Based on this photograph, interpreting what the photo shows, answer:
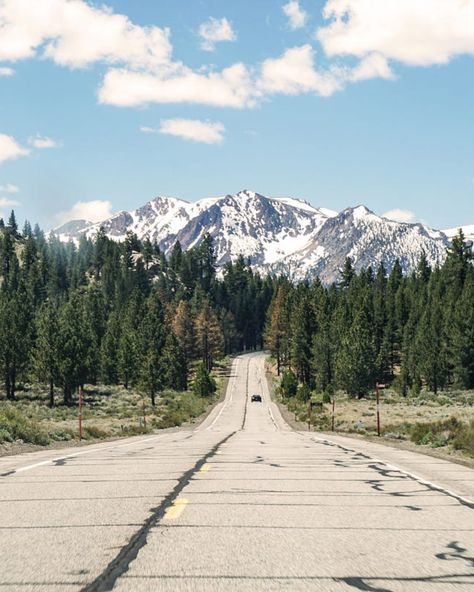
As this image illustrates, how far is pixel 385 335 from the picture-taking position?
114m

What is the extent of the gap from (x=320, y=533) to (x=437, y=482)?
5440mm

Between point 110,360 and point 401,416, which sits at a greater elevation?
point 110,360

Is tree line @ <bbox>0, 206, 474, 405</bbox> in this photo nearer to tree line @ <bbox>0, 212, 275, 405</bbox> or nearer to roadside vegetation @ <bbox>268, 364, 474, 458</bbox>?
tree line @ <bbox>0, 212, 275, 405</bbox>

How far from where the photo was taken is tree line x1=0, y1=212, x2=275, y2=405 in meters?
76.8

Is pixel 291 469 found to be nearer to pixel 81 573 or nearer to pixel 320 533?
pixel 320 533

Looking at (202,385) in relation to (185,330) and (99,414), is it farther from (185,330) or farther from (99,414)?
(185,330)

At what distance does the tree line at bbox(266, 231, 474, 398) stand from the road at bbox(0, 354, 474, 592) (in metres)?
68.4

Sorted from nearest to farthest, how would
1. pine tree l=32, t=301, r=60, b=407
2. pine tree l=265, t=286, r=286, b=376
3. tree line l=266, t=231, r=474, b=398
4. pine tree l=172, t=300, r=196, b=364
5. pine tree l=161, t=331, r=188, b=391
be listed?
pine tree l=32, t=301, r=60, b=407
tree line l=266, t=231, r=474, b=398
pine tree l=161, t=331, r=188, b=391
pine tree l=265, t=286, r=286, b=376
pine tree l=172, t=300, r=196, b=364

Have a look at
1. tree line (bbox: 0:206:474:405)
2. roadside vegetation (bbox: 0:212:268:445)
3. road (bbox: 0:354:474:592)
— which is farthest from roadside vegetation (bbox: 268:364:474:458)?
roadside vegetation (bbox: 0:212:268:445)

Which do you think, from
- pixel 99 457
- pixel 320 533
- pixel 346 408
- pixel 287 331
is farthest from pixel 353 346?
pixel 320 533

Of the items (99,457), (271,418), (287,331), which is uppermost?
(287,331)

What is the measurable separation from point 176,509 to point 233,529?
4.32ft

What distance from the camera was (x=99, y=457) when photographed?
48.7 ft

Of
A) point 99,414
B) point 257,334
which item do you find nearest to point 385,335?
point 99,414
